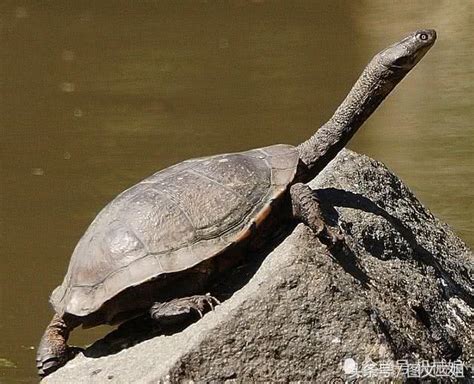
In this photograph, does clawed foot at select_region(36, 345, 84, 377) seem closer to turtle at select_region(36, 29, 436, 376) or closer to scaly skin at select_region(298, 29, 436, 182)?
turtle at select_region(36, 29, 436, 376)

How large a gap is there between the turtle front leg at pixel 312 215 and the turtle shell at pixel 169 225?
3.1 inches

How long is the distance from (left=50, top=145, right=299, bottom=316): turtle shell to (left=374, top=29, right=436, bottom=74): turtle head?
0.60 m

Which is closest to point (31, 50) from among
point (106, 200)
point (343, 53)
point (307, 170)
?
point (343, 53)

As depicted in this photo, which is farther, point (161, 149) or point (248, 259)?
point (161, 149)

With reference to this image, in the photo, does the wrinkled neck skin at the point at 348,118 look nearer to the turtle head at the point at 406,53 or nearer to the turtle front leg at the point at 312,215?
the turtle head at the point at 406,53

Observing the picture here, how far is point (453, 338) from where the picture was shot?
4.08m

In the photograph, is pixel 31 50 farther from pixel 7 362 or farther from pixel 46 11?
pixel 7 362

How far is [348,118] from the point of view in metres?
4.36

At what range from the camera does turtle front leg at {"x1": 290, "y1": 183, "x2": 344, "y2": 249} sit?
378 cm

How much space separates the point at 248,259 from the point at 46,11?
1221 cm

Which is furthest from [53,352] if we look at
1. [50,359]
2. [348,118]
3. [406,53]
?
[406,53]

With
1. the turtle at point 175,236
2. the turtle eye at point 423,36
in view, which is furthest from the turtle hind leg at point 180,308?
the turtle eye at point 423,36

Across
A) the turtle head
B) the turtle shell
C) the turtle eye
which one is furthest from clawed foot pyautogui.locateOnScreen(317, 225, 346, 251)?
the turtle eye

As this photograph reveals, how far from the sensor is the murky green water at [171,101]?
7191 millimetres
